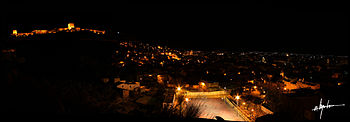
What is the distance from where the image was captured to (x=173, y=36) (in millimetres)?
Result: 43781

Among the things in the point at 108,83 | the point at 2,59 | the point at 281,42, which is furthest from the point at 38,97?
the point at 281,42

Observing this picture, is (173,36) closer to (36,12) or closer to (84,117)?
(36,12)

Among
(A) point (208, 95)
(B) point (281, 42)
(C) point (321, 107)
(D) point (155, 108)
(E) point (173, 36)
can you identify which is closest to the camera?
(D) point (155, 108)

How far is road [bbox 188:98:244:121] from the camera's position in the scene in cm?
586

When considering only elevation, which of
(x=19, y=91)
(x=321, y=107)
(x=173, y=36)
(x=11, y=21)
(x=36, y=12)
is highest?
(x=173, y=36)

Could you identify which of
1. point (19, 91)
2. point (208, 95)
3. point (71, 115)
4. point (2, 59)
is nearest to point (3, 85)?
point (19, 91)

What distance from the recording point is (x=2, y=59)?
266 cm

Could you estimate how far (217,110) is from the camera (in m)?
→ 6.27

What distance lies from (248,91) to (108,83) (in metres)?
6.77

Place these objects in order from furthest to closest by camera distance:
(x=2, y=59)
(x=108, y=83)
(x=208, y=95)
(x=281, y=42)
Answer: (x=281, y=42) → (x=208, y=95) → (x=108, y=83) → (x=2, y=59)

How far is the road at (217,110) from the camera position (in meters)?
5.86

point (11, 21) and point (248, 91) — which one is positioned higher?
point (11, 21)

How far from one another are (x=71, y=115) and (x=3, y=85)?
6.85 ft

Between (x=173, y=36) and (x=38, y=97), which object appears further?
(x=173, y=36)
